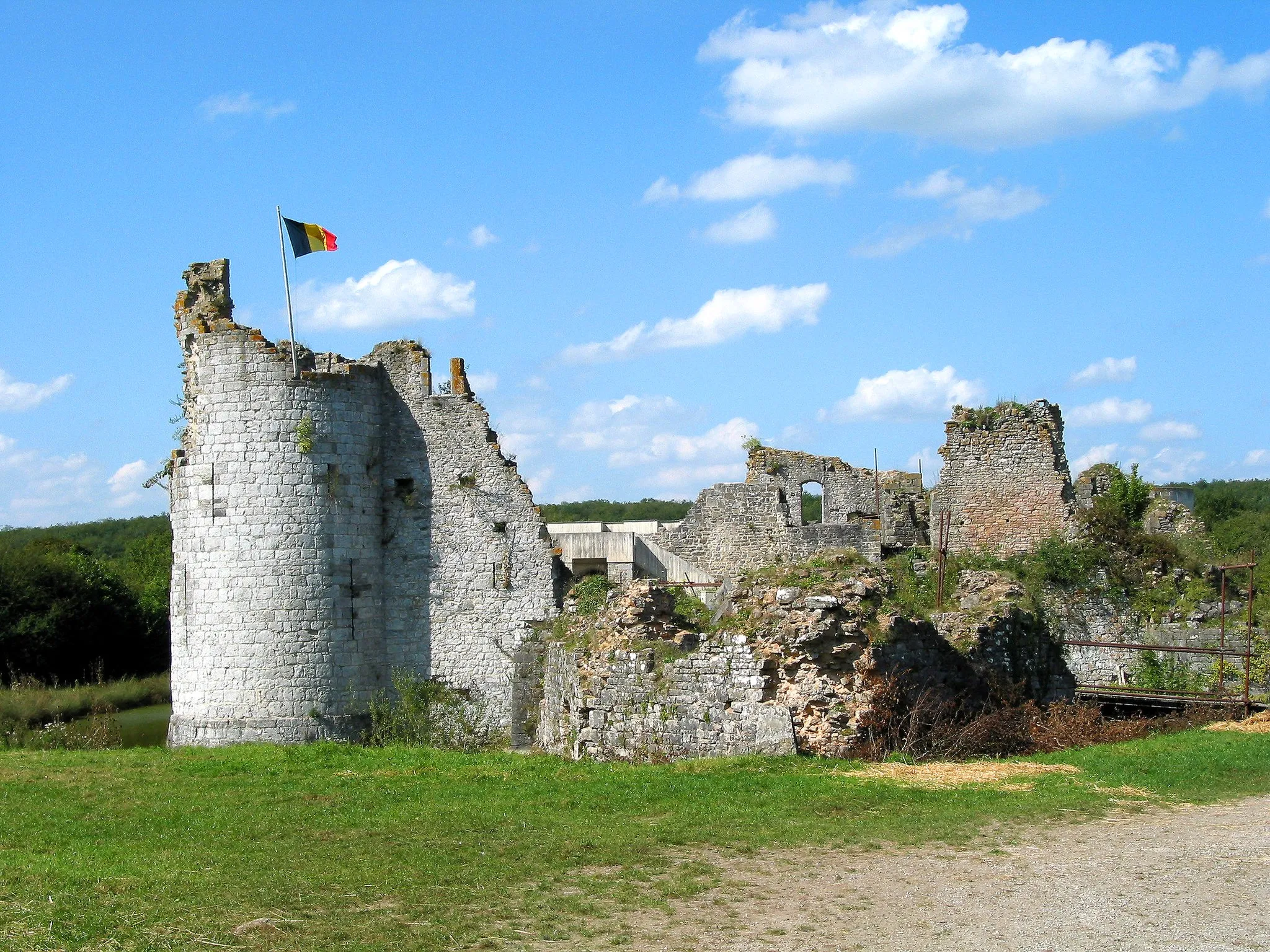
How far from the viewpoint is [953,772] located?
14719 mm

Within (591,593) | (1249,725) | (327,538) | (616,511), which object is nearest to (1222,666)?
(1249,725)

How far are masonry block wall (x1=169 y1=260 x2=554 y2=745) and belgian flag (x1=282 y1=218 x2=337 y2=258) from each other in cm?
147

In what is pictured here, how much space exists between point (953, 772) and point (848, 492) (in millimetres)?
16323

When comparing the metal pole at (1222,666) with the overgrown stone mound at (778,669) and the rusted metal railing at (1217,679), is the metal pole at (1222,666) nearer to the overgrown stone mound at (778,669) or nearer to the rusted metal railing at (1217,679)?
the rusted metal railing at (1217,679)

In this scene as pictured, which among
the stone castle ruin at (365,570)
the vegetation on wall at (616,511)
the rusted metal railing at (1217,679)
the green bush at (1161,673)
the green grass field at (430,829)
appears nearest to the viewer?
the green grass field at (430,829)

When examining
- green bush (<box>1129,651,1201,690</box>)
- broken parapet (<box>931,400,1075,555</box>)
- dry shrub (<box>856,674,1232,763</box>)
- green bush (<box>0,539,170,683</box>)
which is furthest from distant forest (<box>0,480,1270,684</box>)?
dry shrub (<box>856,674,1232,763</box>)

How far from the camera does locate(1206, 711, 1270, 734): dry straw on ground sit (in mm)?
17766


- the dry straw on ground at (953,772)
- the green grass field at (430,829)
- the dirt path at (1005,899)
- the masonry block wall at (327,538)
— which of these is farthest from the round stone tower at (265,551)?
the dirt path at (1005,899)

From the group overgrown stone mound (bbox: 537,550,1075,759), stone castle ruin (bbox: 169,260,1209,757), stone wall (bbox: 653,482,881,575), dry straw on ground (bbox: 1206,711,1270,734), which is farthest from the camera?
stone wall (bbox: 653,482,881,575)

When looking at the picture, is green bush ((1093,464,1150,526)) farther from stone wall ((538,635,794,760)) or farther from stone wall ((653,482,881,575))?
stone wall ((538,635,794,760))

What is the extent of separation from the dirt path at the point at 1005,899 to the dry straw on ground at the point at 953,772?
2.40m

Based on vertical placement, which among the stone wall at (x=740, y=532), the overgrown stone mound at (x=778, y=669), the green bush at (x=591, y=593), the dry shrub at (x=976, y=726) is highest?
the stone wall at (x=740, y=532)

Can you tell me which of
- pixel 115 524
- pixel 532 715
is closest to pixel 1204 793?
pixel 532 715

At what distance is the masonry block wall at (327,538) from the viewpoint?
790 inches
